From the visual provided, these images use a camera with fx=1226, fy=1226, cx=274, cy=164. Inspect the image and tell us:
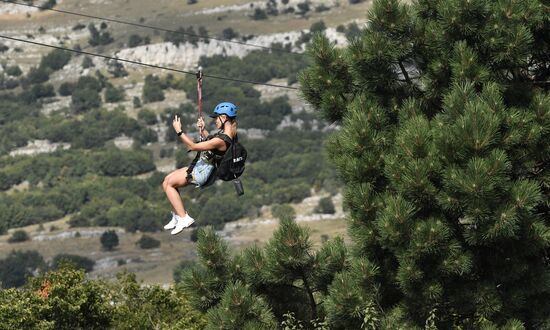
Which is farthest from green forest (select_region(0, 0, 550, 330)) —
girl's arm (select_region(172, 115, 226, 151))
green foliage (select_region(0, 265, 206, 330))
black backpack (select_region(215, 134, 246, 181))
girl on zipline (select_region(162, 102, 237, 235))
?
green foliage (select_region(0, 265, 206, 330))

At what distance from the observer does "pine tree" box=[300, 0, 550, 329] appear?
19.8 meters

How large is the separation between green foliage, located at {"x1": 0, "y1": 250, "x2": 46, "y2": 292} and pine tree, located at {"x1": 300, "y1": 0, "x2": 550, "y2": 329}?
547ft

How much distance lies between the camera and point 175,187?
66.1ft

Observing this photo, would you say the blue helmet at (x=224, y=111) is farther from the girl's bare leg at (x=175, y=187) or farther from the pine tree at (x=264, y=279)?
the pine tree at (x=264, y=279)

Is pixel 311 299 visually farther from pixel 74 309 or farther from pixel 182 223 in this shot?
pixel 74 309

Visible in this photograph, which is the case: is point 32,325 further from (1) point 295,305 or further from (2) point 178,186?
(2) point 178,186

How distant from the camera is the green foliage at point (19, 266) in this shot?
609 ft

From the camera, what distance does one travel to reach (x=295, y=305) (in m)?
23.3

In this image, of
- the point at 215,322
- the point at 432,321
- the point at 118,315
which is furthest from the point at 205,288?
the point at 118,315

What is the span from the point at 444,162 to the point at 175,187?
443 centimetres

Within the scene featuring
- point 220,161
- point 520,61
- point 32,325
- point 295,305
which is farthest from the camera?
point 32,325

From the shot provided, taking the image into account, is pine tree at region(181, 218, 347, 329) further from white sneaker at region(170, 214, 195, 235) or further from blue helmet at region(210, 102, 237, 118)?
blue helmet at region(210, 102, 237, 118)

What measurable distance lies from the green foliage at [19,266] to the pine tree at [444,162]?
166636 mm

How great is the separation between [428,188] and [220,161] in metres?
3.46
